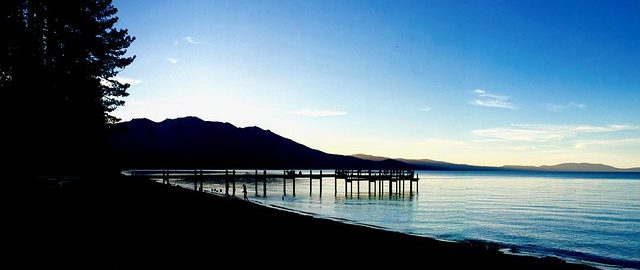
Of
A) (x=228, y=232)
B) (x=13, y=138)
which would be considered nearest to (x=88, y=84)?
(x=13, y=138)

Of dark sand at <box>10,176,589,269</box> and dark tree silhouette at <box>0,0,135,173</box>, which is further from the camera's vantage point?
dark tree silhouette at <box>0,0,135,173</box>

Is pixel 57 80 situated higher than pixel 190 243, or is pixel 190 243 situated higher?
pixel 57 80

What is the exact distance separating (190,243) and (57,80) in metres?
23.1

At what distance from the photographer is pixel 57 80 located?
29031 mm

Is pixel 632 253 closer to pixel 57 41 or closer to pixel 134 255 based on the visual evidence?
pixel 134 255

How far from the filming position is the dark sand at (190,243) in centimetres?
960

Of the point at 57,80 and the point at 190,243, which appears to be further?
the point at 57,80

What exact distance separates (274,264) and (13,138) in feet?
77.7

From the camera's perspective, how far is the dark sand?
9.60m

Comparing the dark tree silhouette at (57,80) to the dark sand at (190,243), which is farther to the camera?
the dark tree silhouette at (57,80)

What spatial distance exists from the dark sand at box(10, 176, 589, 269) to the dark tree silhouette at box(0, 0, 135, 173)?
1072cm

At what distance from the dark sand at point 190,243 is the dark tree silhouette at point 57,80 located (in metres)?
10.7

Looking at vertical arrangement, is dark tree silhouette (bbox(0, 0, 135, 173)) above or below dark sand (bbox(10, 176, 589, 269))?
above

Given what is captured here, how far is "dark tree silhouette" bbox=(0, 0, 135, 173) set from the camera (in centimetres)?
2542
